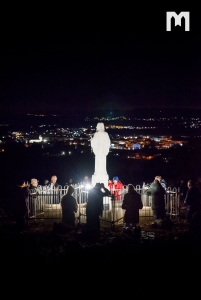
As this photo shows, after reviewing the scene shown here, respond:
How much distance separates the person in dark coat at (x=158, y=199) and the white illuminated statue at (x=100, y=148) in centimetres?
319

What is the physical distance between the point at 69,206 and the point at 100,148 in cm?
400

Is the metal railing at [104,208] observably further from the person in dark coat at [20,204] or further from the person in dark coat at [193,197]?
the person in dark coat at [20,204]

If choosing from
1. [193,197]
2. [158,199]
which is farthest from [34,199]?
[193,197]

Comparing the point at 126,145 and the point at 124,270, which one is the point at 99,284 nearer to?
the point at 124,270

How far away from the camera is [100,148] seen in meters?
15.6

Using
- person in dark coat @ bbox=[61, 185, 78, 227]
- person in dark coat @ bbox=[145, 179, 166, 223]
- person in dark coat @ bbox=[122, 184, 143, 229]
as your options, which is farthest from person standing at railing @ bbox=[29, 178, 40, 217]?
person in dark coat @ bbox=[145, 179, 166, 223]

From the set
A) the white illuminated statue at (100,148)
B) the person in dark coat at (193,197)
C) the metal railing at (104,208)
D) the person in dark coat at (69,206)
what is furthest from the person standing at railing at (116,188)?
the person in dark coat at (193,197)

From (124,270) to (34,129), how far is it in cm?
10922

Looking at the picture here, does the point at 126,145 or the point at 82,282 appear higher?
the point at 126,145

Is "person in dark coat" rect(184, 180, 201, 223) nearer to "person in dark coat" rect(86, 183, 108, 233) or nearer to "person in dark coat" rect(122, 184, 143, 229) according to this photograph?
"person in dark coat" rect(122, 184, 143, 229)

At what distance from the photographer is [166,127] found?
120 metres

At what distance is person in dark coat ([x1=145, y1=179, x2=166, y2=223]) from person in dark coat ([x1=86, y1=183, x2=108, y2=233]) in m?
→ 1.74

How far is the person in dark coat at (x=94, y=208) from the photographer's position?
11750mm

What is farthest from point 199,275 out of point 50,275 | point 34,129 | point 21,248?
point 34,129
